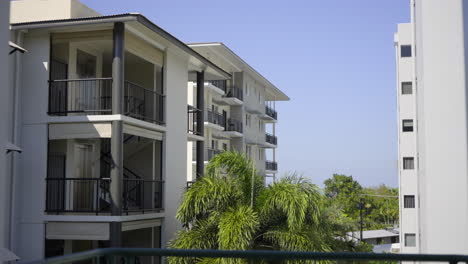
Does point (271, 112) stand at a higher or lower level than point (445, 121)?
higher

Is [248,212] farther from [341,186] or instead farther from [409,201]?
[341,186]

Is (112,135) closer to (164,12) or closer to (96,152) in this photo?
(96,152)

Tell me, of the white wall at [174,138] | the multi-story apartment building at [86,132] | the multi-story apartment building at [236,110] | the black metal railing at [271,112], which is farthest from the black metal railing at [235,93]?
the multi-story apartment building at [86,132]

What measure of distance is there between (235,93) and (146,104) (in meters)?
27.2

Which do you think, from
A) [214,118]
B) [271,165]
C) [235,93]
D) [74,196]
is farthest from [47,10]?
[271,165]

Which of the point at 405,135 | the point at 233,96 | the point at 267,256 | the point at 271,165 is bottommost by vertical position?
the point at 267,256

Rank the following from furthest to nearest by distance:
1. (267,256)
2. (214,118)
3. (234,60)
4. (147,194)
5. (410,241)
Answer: (234,60), (410,241), (214,118), (147,194), (267,256)

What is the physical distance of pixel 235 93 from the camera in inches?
1993

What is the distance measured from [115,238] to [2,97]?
894cm

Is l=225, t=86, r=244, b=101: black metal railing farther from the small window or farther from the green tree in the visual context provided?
the green tree

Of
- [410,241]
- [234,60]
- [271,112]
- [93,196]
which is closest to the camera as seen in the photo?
[93,196]

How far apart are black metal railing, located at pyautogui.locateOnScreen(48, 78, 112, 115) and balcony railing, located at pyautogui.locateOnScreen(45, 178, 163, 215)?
230 cm

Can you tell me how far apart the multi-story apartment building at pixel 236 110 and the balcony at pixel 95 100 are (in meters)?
17.9

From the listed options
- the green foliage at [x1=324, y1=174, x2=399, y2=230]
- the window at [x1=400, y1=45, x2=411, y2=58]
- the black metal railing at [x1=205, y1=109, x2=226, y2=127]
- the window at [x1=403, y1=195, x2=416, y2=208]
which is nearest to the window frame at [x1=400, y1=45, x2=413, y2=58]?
the window at [x1=400, y1=45, x2=411, y2=58]
